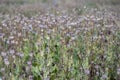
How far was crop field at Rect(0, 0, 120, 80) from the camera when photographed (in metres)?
3.62

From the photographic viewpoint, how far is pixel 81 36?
4738mm

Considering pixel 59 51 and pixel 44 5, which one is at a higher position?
pixel 59 51

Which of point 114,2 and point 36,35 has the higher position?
point 36,35

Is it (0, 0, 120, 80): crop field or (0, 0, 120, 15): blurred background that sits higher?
(0, 0, 120, 80): crop field

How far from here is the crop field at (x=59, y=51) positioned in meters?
3.62

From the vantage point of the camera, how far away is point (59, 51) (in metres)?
4.24

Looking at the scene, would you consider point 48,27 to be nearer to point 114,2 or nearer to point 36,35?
point 36,35

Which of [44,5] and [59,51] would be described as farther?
[44,5]

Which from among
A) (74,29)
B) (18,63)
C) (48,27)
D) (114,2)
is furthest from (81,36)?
(114,2)

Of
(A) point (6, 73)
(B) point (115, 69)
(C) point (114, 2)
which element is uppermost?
(A) point (6, 73)

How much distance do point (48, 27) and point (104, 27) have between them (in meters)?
1.08

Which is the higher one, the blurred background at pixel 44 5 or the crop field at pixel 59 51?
the crop field at pixel 59 51

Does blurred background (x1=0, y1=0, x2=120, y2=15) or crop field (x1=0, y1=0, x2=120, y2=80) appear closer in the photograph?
crop field (x1=0, y1=0, x2=120, y2=80)

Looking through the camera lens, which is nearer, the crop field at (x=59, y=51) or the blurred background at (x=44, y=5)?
the crop field at (x=59, y=51)
